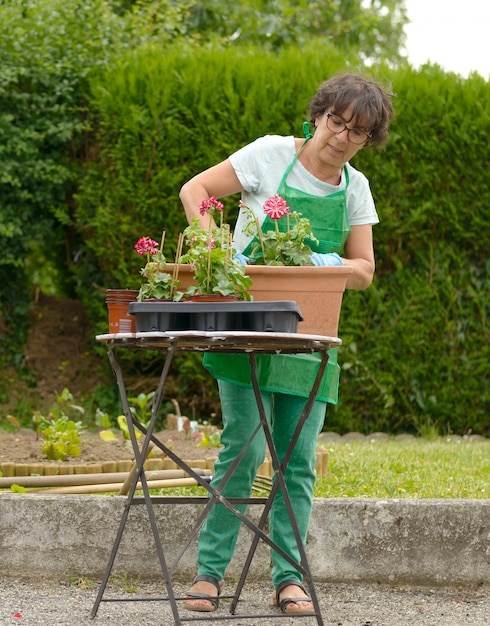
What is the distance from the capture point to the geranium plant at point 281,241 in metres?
2.97

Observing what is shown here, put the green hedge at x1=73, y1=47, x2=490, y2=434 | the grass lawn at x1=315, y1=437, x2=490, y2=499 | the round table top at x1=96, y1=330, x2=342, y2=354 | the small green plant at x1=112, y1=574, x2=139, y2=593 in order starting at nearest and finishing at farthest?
the round table top at x1=96, y1=330, x2=342, y2=354 → the small green plant at x1=112, y1=574, x2=139, y2=593 → the grass lawn at x1=315, y1=437, x2=490, y2=499 → the green hedge at x1=73, y1=47, x2=490, y2=434

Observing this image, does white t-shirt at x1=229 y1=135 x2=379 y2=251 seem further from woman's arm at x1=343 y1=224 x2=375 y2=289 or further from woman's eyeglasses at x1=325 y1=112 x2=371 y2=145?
woman's eyeglasses at x1=325 y1=112 x2=371 y2=145

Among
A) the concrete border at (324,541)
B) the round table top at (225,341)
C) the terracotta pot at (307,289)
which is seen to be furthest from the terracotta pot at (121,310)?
the concrete border at (324,541)

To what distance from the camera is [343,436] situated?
748cm

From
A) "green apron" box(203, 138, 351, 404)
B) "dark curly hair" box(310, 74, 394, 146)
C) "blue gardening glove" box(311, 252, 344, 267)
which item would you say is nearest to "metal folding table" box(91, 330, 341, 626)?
"green apron" box(203, 138, 351, 404)

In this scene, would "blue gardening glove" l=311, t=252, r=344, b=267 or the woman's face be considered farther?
the woman's face

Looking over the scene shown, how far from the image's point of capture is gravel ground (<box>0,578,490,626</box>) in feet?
10.4

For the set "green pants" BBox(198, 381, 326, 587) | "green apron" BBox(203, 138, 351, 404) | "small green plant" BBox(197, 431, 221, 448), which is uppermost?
"green apron" BBox(203, 138, 351, 404)

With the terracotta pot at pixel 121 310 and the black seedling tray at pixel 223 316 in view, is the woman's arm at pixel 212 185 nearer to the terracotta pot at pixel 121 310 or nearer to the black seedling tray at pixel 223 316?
the terracotta pot at pixel 121 310

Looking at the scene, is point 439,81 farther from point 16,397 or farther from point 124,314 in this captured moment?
point 124,314

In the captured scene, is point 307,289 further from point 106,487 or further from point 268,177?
point 106,487

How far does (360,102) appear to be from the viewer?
Answer: 3.27 meters

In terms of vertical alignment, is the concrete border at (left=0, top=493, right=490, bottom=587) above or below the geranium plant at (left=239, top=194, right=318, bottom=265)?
below

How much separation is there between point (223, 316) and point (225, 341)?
71 millimetres
